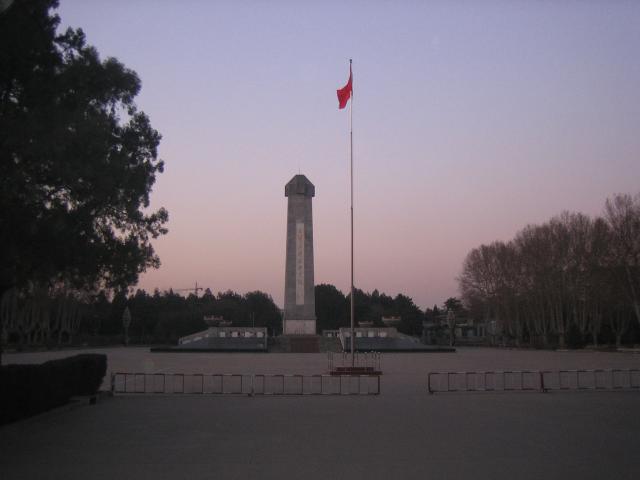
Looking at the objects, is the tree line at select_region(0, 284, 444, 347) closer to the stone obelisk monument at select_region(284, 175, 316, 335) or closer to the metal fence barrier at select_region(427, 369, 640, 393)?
the stone obelisk monument at select_region(284, 175, 316, 335)

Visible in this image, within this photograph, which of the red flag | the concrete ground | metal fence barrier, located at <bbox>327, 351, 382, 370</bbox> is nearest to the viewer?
the concrete ground

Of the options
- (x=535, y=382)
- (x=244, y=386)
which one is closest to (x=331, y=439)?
(x=244, y=386)

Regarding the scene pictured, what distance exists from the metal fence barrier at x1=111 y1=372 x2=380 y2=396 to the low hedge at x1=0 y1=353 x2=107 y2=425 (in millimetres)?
1007

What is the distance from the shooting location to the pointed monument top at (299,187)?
166 feet

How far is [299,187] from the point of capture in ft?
166

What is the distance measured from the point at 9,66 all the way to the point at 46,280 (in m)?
4.41

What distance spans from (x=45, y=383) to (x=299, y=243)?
37.2m

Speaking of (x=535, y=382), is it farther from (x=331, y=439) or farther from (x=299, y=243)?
(x=299, y=243)

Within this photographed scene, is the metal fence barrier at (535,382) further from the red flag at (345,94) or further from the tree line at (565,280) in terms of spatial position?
the tree line at (565,280)

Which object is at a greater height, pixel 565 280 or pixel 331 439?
pixel 565 280

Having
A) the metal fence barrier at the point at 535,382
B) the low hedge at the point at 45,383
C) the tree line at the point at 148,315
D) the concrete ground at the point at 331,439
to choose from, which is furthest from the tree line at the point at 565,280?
the low hedge at the point at 45,383

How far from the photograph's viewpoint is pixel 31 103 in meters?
10.9

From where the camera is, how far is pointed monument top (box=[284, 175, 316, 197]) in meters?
50.7

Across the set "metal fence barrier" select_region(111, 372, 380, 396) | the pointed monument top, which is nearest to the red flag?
"metal fence barrier" select_region(111, 372, 380, 396)
